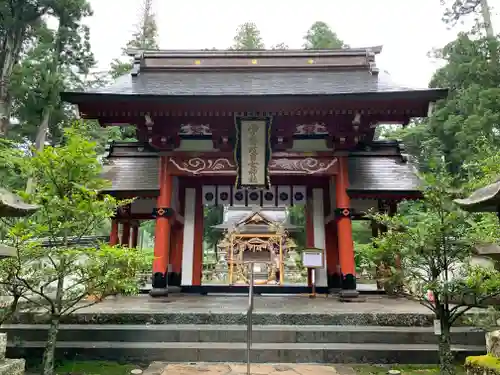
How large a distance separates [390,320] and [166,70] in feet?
29.3

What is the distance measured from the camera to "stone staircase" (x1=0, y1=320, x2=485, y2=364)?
5.00 meters

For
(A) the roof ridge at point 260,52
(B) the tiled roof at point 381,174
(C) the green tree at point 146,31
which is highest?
(C) the green tree at point 146,31

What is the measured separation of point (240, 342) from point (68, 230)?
2.85m

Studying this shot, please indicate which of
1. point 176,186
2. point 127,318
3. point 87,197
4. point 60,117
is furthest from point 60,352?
point 60,117

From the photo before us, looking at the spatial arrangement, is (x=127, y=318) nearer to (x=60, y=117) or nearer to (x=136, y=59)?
(x=136, y=59)

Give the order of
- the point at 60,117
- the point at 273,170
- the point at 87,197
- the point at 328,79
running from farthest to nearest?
the point at 60,117, the point at 328,79, the point at 273,170, the point at 87,197

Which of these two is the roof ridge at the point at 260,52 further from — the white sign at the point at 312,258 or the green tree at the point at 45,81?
the green tree at the point at 45,81

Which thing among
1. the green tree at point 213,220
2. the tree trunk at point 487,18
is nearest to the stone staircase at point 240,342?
the tree trunk at point 487,18

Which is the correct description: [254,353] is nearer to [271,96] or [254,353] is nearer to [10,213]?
[10,213]

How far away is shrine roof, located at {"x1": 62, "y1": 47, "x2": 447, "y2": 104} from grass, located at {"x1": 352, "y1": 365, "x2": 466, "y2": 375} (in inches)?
268

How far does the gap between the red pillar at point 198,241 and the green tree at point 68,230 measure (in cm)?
616

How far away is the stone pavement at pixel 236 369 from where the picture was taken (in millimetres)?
4449

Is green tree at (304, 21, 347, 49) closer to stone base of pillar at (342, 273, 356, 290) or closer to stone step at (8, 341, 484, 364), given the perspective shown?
stone base of pillar at (342, 273, 356, 290)

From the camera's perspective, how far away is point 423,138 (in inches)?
883
